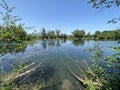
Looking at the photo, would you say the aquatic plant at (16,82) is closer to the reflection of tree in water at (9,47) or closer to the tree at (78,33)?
the reflection of tree in water at (9,47)

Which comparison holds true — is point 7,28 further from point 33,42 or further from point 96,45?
point 96,45

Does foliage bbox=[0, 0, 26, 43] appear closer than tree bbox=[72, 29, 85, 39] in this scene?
Yes

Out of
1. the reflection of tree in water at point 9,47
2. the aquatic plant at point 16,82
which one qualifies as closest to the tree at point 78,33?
the aquatic plant at point 16,82

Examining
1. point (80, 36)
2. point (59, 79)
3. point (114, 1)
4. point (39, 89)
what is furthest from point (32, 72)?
point (80, 36)

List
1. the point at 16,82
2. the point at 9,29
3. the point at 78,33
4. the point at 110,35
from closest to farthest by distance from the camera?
the point at 9,29 → the point at 16,82 → the point at 110,35 → the point at 78,33

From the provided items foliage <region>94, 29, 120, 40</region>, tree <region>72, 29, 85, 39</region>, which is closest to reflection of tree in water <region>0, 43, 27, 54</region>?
foliage <region>94, 29, 120, 40</region>

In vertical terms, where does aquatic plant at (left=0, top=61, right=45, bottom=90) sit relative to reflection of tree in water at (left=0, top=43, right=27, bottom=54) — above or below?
below

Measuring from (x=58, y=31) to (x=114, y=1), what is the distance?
114m

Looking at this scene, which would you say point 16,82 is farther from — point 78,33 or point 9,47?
point 78,33

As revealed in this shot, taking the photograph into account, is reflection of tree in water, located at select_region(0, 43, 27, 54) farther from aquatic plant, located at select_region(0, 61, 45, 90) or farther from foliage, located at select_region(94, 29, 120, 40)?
foliage, located at select_region(94, 29, 120, 40)

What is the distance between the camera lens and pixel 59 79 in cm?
1123

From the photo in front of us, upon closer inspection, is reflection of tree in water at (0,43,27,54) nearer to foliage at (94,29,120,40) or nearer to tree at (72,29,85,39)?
foliage at (94,29,120,40)

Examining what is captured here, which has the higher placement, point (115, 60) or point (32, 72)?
point (115, 60)

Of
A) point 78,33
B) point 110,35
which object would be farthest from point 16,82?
point 78,33
